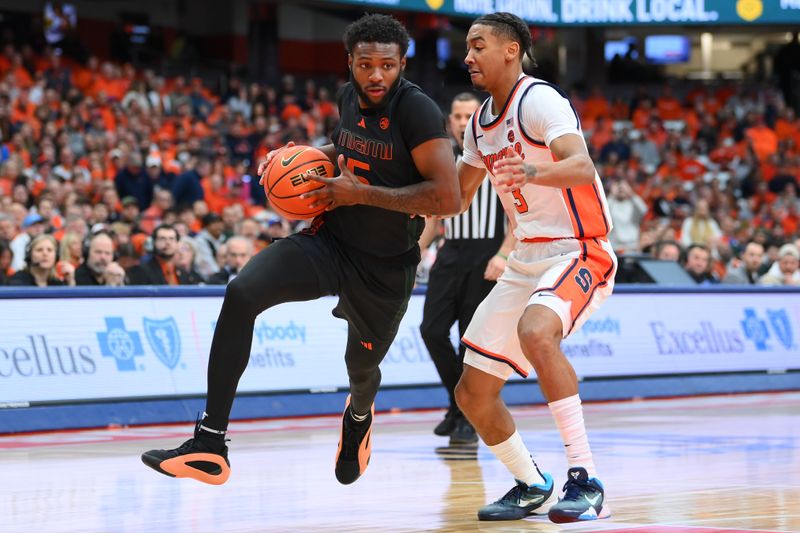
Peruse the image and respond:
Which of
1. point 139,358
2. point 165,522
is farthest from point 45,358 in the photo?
point 165,522

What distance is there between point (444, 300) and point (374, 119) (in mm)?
3530

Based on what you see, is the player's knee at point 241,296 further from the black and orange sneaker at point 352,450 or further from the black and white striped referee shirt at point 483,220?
the black and white striped referee shirt at point 483,220

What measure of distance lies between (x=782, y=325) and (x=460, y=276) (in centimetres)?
744

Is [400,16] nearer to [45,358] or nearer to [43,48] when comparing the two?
[43,48]

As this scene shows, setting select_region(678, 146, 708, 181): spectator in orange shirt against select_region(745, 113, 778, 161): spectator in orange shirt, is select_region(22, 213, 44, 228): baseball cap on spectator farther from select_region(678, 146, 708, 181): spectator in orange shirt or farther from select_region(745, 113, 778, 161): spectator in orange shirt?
select_region(745, 113, 778, 161): spectator in orange shirt

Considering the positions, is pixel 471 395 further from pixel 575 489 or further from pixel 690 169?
pixel 690 169

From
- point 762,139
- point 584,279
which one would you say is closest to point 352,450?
point 584,279

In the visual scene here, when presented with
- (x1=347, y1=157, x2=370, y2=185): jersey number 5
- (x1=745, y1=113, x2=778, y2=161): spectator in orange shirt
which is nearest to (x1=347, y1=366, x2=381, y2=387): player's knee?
Result: (x1=347, y1=157, x2=370, y2=185): jersey number 5

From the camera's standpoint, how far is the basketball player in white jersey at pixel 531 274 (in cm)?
617

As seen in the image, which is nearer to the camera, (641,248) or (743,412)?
(743,412)

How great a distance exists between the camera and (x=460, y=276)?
32.0ft

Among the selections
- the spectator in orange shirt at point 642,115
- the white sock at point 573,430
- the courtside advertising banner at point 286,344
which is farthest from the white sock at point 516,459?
the spectator in orange shirt at point 642,115

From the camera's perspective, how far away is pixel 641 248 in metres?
19.0

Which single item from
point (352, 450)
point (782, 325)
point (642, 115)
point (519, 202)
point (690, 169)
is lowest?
point (782, 325)
